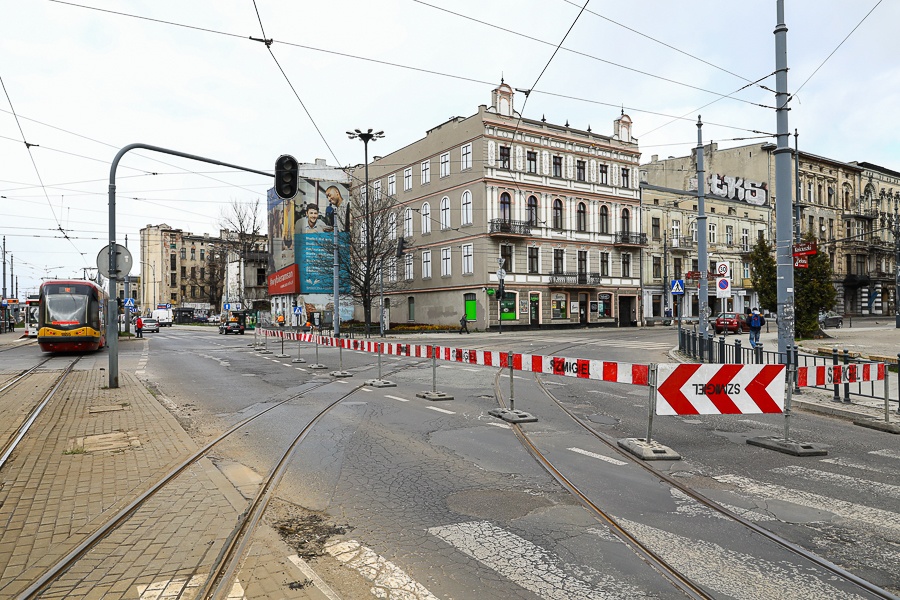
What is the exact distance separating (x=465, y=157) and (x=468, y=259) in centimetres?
777

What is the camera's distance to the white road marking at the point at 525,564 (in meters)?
3.86

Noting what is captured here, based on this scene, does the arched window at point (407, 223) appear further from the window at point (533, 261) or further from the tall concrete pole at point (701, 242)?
the tall concrete pole at point (701, 242)

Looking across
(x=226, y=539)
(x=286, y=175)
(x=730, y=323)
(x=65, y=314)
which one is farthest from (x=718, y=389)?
(x=730, y=323)

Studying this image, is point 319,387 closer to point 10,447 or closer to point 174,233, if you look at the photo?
point 10,447

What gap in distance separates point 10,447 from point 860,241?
82610mm

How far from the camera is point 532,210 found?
48.2 metres

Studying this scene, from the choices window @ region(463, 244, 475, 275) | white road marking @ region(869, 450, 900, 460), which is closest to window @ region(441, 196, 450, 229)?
window @ region(463, 244, 475, 275)

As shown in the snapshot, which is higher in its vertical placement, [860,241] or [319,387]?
[860,241]

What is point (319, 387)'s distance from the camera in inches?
573

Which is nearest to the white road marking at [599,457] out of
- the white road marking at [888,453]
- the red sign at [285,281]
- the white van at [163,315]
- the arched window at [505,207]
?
the white road marking at [888,453]

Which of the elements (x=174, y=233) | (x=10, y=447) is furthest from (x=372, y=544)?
(x=174, y=233)

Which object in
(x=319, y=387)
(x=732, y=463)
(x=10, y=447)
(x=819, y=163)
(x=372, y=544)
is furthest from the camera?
(x=819, y=163)

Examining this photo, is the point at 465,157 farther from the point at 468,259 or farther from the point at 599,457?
the point at 599,457

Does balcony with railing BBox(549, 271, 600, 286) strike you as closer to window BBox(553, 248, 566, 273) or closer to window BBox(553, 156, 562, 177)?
window BBox(553, 248, 566, 273)
